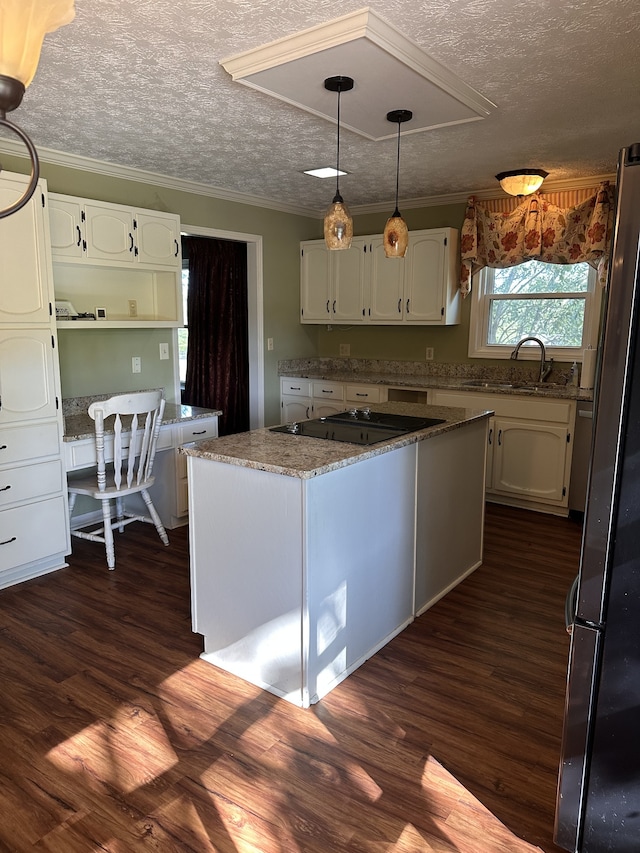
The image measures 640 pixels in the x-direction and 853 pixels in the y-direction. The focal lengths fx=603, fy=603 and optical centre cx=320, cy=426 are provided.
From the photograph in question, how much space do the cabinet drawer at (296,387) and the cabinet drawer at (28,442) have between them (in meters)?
2.51

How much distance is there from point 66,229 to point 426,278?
277cm

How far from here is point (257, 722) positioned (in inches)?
85.3

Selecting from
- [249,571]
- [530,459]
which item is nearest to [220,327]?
[530,459]

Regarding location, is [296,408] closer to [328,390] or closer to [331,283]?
[328,390]

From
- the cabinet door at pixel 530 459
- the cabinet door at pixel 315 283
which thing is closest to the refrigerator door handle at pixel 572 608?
the cabinet door at pixel 530 459

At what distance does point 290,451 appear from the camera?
232 cm

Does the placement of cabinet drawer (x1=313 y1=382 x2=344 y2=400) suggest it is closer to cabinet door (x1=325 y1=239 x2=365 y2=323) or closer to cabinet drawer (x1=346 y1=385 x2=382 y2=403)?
cabinet drawer (x1=346 y1=385 x2=382 y2=403)

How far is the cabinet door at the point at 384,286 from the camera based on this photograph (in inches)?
201

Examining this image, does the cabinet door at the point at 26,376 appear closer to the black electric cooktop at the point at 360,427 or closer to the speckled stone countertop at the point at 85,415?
the speckled stone countertop at the point at 85,415

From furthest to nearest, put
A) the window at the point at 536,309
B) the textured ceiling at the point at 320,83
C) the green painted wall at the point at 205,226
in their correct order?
1. the window at the point at 536,309
2. the green painted wall at the point at 205,226
3. the textured ceiling at the point at 320,83

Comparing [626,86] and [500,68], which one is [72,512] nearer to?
[500,68]

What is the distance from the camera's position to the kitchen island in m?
2.19

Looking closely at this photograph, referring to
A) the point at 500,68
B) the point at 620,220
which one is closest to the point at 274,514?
the point at 620,220

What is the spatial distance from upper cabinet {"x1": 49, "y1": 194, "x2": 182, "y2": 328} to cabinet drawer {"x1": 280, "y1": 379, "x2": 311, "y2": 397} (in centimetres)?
148
